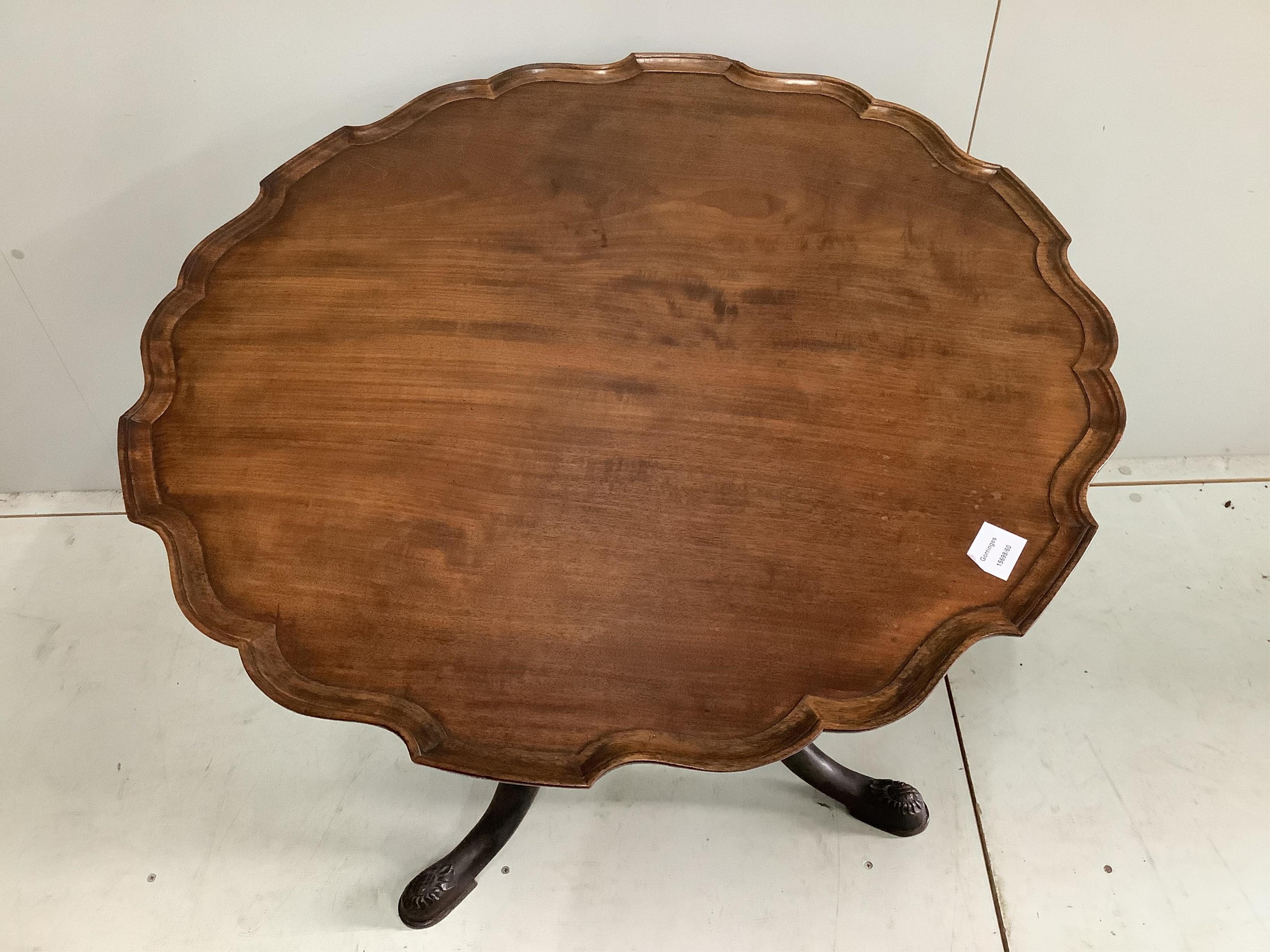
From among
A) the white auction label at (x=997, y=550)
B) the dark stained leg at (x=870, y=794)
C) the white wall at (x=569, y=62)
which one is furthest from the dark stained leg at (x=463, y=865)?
the white wall at (x=569, y=62)

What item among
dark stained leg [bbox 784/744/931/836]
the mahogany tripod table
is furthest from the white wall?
dark stained leg [bbox 784/744/931/836]

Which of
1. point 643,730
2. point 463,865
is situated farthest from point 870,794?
point 643,730

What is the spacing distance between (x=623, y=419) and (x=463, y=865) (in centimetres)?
85

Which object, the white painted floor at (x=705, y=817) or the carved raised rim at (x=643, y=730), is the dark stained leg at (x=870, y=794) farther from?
the carved raised rim at (x=643, y=730)

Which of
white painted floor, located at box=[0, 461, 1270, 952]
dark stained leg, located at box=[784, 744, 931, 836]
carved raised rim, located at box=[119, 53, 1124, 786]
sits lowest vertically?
white painted floor, located at box=[0, 461, 1270, 952]

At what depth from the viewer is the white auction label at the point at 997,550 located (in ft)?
2.69

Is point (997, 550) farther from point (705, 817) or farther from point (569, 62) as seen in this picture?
point (569, 62)

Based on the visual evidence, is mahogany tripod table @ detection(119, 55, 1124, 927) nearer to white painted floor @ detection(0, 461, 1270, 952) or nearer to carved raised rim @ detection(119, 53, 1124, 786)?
carved raised rim @ detection(119, 53, 1124, 786)

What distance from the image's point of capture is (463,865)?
1350 millimetres

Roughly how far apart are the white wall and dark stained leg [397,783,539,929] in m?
1.14

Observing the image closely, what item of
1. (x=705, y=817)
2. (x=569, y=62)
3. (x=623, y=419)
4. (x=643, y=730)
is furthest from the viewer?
(x=705, y=817)

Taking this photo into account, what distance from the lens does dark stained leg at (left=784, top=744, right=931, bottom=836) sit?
1.37 meters

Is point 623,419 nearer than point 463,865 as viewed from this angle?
Yes

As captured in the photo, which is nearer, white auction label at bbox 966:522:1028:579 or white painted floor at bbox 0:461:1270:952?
white auction label at bbox 966:522:1028:579
